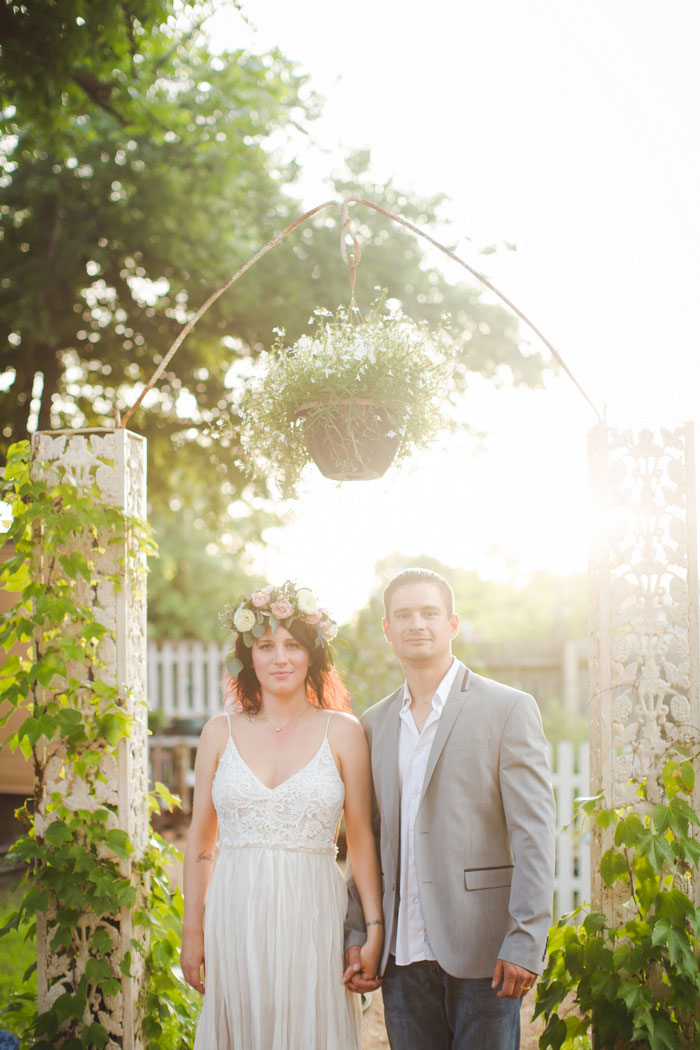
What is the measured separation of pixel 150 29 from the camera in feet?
15.4

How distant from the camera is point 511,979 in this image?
2318mm

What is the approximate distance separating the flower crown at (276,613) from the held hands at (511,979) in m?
1.07

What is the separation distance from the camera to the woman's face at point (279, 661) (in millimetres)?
2738

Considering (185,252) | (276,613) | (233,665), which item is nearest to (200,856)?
(233,665)

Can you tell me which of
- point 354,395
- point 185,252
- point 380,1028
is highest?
point 185,252

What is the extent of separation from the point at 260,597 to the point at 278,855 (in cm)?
79

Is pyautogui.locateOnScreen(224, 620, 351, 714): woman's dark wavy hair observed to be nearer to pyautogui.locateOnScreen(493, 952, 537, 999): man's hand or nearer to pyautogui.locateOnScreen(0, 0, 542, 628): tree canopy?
pyautogui.locateOnScreen(493, 952, 537, 999): man's hand

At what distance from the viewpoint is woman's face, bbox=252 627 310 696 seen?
2.74 m

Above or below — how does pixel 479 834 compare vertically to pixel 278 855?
above

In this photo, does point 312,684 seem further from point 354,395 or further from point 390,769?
point 354,395

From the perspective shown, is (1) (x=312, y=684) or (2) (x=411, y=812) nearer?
(2) (x=411, y=812)

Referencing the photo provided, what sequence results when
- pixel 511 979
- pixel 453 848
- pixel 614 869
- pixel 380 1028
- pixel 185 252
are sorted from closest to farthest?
1. pixel 511 979
2. pixel 453 848
3. pixel 614 869
4. pixel 380 1028
5. pixel 185 252

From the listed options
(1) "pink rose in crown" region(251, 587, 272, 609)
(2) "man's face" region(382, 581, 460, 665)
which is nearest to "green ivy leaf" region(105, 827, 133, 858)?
(1) "pink rose in crown" region(251, 587, 272, 609)

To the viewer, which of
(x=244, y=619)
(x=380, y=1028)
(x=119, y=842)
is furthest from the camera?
(x=380, y=1028)
